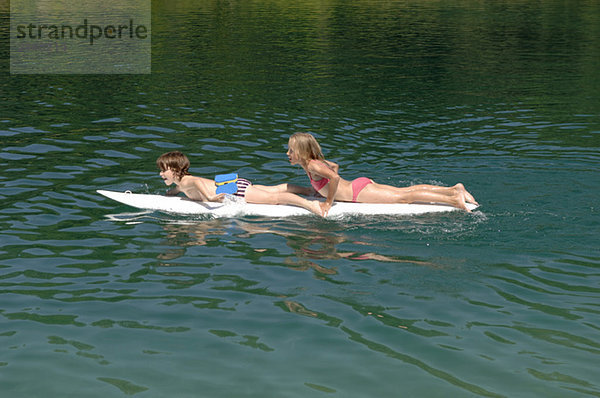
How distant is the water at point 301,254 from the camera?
21.6ft

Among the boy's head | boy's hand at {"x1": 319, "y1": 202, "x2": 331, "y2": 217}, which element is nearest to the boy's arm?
the boy's head

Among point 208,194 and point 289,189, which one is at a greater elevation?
point 289,189

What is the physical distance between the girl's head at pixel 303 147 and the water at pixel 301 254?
3.59ft

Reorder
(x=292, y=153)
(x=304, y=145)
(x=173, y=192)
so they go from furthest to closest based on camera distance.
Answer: (x=173, y=192), (x=292, y=153), (x=304, y=145)

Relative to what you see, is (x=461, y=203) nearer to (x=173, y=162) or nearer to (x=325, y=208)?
(x=325, y=208)

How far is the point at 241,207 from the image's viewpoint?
11.8m

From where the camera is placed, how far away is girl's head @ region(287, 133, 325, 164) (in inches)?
440

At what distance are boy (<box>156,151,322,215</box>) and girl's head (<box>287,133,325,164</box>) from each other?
775mm

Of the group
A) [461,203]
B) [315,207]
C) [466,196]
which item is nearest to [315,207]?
[315,207]

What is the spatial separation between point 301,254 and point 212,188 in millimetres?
2794

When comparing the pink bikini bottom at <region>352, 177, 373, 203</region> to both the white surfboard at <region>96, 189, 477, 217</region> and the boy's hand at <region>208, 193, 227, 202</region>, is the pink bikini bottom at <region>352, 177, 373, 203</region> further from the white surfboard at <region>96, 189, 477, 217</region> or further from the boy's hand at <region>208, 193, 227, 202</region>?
the boy's hand at <region>208, 193, 227, 202</region>

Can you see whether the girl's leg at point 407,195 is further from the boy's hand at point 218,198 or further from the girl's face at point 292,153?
the boy's hand at point 218,198

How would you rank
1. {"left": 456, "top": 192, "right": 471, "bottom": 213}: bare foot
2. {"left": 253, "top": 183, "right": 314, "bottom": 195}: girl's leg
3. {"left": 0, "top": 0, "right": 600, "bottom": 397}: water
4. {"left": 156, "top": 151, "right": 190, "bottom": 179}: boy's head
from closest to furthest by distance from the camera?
{"left": 0, "top": 0, "right": 600, "bottom": 397}: water
{"left": 456, "top": 192, "right": 471, "bottom": 213}: bare foot
{"left": 156, "top": 151, "right": 190, "bottom": 179}: boy's head
{"left": 253, "top": 183, "right": 314, "bottom": 195}: girl's leg

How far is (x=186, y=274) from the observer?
9.14 m
